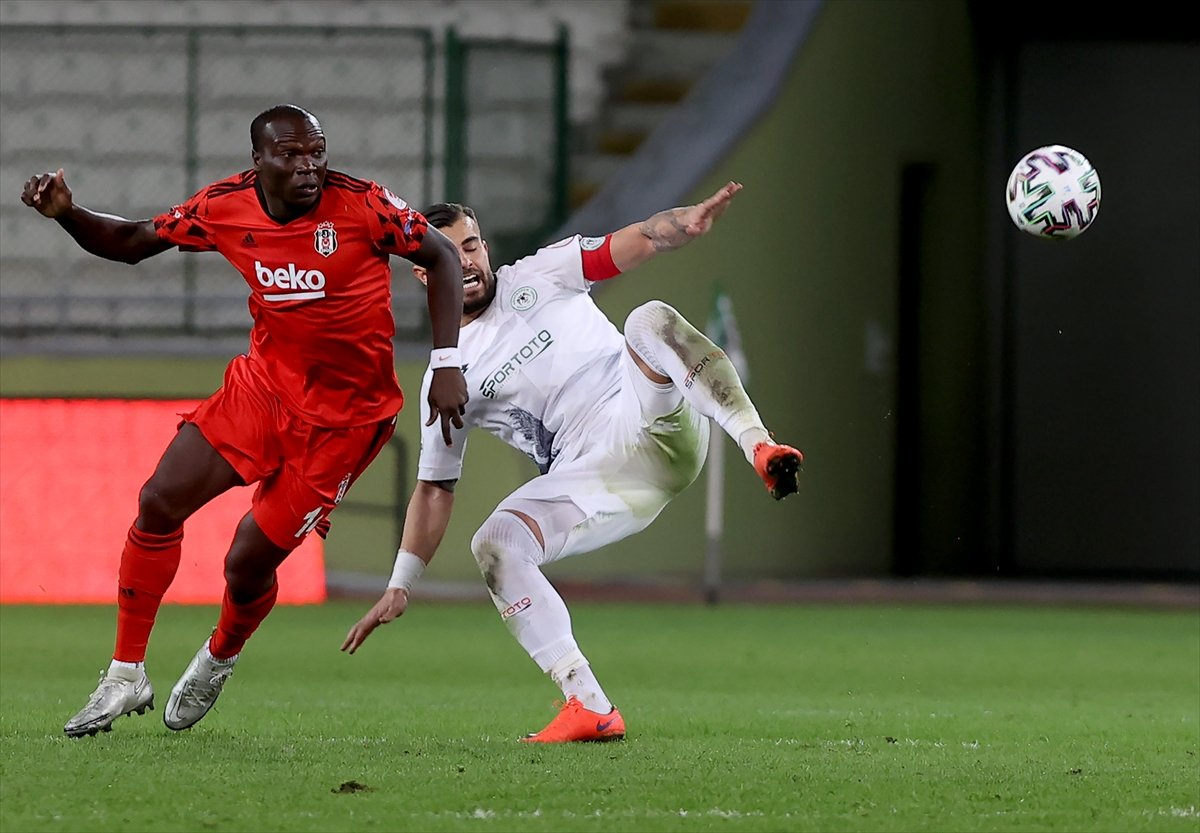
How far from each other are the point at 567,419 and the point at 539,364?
8.6 inches

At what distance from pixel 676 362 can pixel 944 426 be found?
35.0ft

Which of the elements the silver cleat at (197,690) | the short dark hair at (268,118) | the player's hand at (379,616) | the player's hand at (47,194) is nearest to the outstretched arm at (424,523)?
the player's hand at (379,616)

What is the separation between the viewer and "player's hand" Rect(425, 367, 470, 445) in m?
6.11

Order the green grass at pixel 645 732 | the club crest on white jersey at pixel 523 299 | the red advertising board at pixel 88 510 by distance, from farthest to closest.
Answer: the red advertising board at pixel 88 510, the club crest on white jersey at pixel 523 299, the green grass at pixel 645 732

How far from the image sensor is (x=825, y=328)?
15930mm

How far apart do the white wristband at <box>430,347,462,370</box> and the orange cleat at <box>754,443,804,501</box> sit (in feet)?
3.17

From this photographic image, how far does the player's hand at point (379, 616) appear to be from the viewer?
6.39m

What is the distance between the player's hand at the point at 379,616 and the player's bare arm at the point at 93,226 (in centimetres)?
132

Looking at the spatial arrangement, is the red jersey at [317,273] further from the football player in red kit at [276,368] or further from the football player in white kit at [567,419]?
the football player in white kit at [567,419]

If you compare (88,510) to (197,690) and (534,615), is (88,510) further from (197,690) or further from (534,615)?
(534,615)

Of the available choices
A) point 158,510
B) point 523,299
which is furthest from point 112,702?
point 523,299

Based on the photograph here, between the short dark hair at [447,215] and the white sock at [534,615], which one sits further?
the short dark hair at [447,215]

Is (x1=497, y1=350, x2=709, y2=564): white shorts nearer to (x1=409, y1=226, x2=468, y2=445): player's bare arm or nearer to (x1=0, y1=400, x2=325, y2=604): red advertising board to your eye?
(x1=409, y1=226, x2=468, y2=445): player's bare arm

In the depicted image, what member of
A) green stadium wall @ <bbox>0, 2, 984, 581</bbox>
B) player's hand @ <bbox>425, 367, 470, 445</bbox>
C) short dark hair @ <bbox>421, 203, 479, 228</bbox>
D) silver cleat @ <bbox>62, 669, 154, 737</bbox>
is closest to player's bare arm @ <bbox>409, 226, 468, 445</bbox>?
player's hand @ <bbox>425, 367, 470, 445</bbox>
